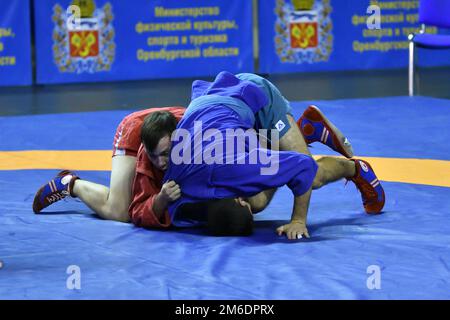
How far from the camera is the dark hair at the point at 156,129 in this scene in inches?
172

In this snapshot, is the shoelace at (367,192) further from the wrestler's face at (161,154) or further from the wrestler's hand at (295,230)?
the wrestler's face at (161,154)

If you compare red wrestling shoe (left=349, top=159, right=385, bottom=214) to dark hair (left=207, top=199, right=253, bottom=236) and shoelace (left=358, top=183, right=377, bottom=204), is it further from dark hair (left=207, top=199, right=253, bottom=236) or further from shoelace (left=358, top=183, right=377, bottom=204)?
dark hair (left=207, top=199, right=253, bottom=236)

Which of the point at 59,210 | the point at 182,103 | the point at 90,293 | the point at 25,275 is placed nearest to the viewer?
the point at 90,293

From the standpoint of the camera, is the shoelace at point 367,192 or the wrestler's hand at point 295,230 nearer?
the wrestler's hand at point 295,230

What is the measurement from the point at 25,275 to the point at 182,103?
525 centimetres

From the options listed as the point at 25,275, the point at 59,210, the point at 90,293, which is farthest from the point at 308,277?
the point at 59,210

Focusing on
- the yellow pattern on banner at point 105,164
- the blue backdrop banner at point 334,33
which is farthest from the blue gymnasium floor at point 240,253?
the blue backdrop banner at point 334,33

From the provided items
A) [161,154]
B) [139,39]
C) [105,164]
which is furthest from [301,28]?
[161,154]

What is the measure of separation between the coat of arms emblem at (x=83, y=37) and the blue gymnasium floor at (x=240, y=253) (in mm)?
4403

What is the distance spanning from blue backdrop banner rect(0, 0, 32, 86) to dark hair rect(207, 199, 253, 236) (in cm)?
623

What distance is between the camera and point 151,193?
469 centimetres

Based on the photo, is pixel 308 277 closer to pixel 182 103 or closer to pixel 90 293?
pixel 90 293

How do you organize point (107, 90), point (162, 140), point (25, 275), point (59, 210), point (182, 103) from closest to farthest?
1. point (25, 275)
2. point (162, 140)
3. point (59, 210)
4. point (182, 103)
5. point (107, 90)

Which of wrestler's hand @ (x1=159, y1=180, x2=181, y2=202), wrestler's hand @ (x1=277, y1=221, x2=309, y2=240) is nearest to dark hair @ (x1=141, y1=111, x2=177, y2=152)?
wrestler's hand @ (x1=159, y1=180, x2=181, y2=202)
